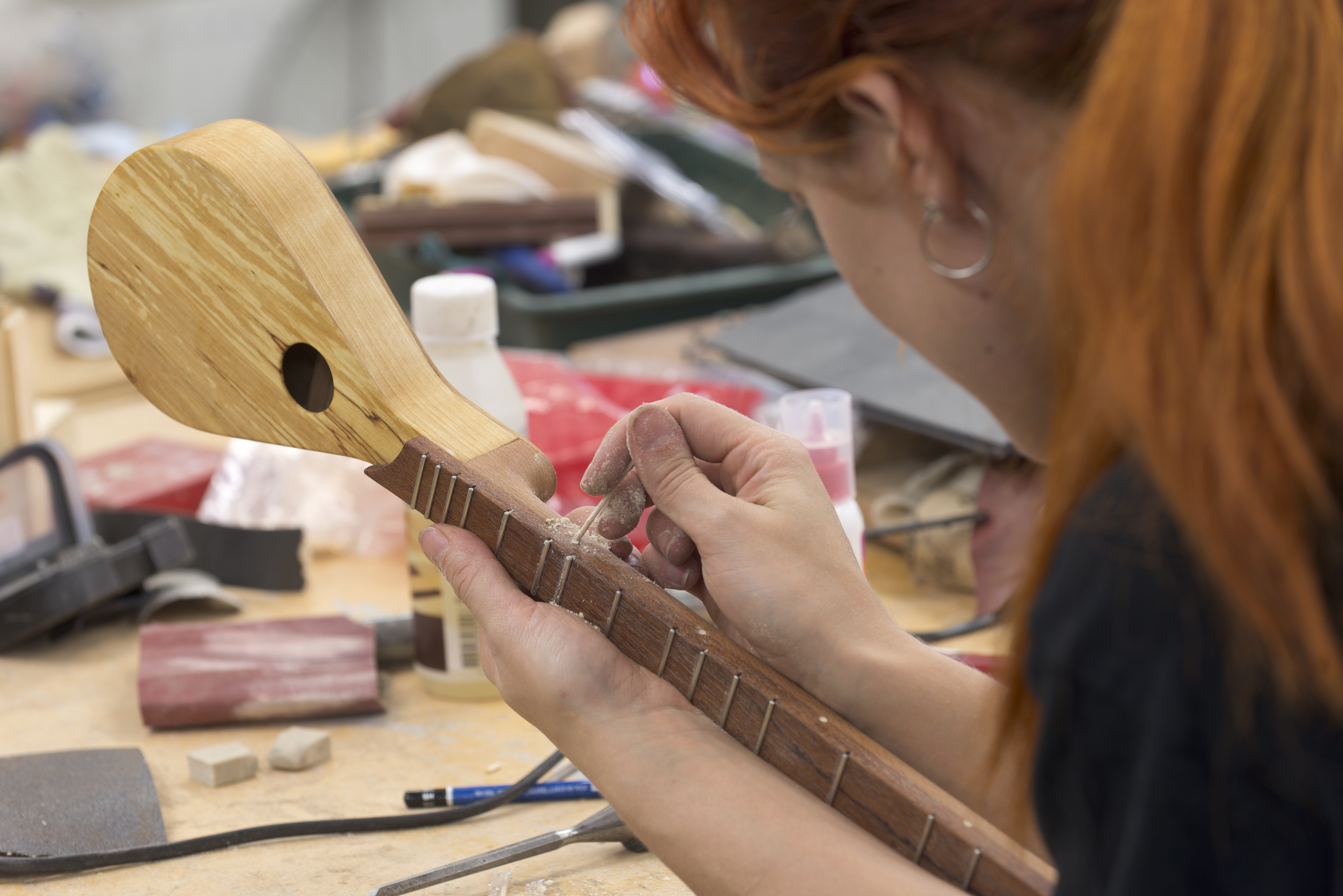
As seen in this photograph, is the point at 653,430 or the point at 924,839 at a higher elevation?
the point at 653,430

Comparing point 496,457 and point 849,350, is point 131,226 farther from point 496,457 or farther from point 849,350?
point 849,350

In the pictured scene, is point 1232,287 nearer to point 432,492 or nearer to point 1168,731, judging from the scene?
point 1168,731

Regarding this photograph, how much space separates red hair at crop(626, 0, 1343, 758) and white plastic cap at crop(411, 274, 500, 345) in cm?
54

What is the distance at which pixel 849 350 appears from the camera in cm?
134

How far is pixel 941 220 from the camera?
47cm

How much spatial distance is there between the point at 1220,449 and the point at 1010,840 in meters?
0.26

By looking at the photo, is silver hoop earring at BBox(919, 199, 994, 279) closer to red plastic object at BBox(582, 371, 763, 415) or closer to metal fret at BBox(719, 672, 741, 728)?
metal fret at BBox(719, 672, 741, 728)

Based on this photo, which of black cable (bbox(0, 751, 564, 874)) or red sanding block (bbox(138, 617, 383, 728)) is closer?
black cable (bbox(0, 751, 564, 874))

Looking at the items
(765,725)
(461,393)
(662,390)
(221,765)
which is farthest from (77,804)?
(662,390)

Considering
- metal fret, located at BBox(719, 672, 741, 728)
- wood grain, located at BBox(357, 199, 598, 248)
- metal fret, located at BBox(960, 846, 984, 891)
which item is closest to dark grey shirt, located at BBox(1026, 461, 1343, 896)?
metal fret, located at BBox(960, 846, 984, 891)

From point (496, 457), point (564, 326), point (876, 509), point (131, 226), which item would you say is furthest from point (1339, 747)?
point (564, 326)

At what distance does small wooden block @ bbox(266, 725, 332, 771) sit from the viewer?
0.80 metres

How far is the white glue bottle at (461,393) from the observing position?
33.3 inches

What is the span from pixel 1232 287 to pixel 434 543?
462mm
